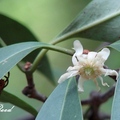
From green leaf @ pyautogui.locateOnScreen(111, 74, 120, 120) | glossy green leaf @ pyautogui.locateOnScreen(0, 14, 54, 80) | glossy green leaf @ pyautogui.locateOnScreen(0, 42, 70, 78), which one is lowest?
green leaf @ pyautogui.locateOnScreen(111, 74, 120, 120)

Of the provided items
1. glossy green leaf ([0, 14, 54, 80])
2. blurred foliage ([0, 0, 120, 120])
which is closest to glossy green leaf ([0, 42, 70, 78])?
glossy green leaf ([0, 14, 54, 80])

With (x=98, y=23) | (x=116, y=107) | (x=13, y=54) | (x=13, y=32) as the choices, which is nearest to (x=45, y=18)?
(x=13, y=32)

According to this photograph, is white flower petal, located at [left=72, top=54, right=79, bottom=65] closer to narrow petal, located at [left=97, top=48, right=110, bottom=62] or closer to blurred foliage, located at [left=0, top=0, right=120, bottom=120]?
narrow petal, located at [left=97, top=48, right=110, bottom=62]

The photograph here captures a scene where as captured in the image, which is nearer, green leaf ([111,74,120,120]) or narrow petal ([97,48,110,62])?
green leaf ([111,74,120,120])

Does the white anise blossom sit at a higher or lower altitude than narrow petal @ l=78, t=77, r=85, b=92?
higher

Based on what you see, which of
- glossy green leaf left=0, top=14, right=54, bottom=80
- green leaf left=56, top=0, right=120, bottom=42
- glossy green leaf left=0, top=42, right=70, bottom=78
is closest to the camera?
glossy green leaf left=0, top=42, right=70, bottom=78

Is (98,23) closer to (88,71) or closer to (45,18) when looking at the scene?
(88,71)

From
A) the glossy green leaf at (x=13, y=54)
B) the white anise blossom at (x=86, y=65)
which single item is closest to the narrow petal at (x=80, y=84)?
the white anise blossom at (x=86, y=65)

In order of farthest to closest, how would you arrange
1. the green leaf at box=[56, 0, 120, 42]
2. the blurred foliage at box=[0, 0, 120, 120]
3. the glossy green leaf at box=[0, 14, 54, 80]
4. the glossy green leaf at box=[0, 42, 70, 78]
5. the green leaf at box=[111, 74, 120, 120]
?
1. the blurred foliage at box=[0, 0, 120, 120]
2. the glossy green leaf at box=[0, 14, 54, 80]
3. the green leaf at box=[56, 0, 120, 42]
4. the glossy green leaf at box=[0, 42, 70, 78]
5. the green leaf at box=[111, 74, 120, 120]
